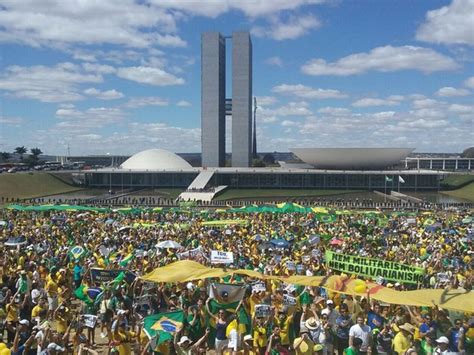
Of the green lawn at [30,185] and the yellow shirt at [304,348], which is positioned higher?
the yellow shirt at [304,348]

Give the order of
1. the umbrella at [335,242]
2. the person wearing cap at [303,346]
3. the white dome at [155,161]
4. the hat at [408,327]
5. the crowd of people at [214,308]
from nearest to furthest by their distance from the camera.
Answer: the person wearing cap at [303,346], the crowd of people at [214,308], the hat at [408,327], the umbrella at [335,242], the white dome at [155,161]

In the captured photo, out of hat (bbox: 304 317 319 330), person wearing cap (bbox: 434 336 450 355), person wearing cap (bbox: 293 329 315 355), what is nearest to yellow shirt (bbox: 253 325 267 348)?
hat (bbox: 304 317 319 330)

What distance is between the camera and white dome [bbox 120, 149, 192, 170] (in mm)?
87750

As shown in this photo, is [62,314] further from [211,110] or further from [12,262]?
[211,110]

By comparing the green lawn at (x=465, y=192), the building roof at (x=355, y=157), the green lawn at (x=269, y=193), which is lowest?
the green lawn at (x=269, y=193)

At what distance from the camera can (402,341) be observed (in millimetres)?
7957

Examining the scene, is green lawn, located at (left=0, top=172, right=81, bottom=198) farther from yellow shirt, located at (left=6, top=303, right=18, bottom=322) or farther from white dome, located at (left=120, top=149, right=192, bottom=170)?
yellow shirt, located at (left=6, top=303, right=18, bottom=322)

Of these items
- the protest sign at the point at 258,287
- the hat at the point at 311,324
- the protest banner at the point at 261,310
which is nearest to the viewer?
the hat at the point at 311,324

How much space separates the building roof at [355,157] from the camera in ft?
267

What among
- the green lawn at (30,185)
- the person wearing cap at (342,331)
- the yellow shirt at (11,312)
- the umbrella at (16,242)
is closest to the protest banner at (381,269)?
the person wearing cap at (342,331)

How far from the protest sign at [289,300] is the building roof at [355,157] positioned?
238ft

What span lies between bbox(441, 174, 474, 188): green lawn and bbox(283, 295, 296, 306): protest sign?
239ft

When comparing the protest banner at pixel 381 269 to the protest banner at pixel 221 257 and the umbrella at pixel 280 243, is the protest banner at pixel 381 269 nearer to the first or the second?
the protest banner at pixel 221 257

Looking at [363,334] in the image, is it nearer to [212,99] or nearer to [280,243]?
[280,243]
